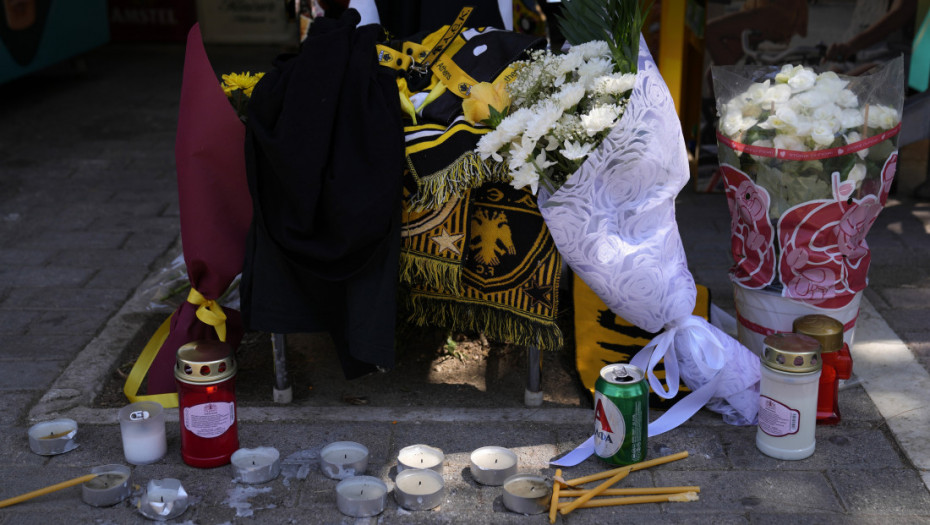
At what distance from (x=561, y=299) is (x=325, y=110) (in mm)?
1291

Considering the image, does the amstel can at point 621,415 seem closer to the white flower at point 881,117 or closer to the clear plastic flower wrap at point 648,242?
the clear plastic flower wrap at point 648,242

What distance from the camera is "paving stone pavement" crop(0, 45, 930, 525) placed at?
2.46 m

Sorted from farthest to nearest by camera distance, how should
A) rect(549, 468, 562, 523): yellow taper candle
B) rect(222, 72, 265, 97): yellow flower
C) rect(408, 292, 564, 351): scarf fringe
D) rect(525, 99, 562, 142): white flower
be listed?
rect(222, 72, 265, 97): yellow flower < rect(408, 292, 564, 351): scarf fringe < rect(525, 99, 562, 142): white flower < rect(549, 468, 562, 523): yellow taper candle

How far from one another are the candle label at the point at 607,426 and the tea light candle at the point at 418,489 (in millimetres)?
455

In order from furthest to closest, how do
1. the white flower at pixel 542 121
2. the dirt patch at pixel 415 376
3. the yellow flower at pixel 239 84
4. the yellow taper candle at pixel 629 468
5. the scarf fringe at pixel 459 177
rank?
the dirt patch at pixel 415 376 → the yellow flower at pixel 239 84 → the scarf fringe at pixel 459 177 → the white flower at pixel 542 121 → the yellow taper candle at pixel 629 468

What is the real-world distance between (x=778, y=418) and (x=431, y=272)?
107cm

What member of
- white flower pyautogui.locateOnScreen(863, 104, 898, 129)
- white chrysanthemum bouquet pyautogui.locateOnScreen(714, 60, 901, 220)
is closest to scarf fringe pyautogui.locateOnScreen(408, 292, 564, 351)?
white chrysanthemum bouquet pyautogui.locateOnScreen(714, 60, 901, 220)

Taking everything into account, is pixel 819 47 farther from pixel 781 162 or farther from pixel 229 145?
pixel 229 145

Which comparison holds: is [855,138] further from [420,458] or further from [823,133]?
[420,458]

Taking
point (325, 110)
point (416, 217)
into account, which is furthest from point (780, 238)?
point (325, 110)

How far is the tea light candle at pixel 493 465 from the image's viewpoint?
2.56m

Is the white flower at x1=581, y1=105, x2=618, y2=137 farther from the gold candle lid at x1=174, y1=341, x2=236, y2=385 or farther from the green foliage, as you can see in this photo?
the gold candle lid at x1=174, y1=341, x2=236, y2=385

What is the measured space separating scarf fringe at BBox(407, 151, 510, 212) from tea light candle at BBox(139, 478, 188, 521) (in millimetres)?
1054

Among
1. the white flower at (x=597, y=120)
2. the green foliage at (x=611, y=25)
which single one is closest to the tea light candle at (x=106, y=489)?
the white flower at (x=597, y=120)
